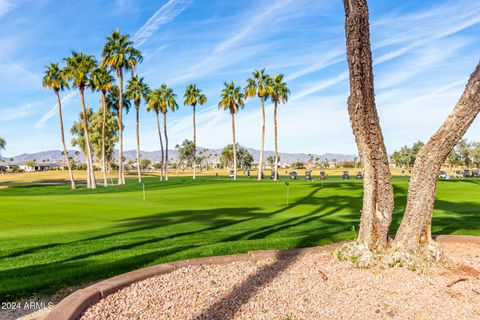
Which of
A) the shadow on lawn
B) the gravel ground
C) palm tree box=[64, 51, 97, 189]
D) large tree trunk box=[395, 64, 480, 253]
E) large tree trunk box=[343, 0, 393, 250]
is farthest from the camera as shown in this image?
palm tree box=[64, 51, 97, 189]

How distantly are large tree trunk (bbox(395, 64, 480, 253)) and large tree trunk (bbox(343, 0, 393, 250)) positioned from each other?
32 cm

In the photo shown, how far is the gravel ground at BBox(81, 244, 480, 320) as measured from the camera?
14.3 ft

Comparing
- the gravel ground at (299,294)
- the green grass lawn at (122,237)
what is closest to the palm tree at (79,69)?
the green grass lawn at (122,237)

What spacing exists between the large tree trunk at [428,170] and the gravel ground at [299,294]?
561 mm

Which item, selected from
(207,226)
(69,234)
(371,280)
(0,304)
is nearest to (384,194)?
(371,280)

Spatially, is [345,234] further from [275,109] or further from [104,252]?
[275,109]

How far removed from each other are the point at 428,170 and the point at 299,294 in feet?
9.34

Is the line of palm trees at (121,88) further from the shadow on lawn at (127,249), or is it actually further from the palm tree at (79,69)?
the shadow on lawn at (127,249)

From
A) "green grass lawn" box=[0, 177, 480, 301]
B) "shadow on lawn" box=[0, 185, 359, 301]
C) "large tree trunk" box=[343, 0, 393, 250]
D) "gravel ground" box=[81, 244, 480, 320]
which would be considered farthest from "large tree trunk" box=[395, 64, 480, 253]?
"shadow on lawn" box=[0, 185, 359, 301]

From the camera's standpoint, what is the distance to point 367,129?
595 centimetres

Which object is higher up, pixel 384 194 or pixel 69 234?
pixel 384 194

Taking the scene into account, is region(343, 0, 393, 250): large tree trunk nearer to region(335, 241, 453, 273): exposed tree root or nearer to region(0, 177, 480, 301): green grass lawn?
region(335, 241, 453, 273): exposed tree root

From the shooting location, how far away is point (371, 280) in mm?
5348

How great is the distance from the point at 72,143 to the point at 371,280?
89758 millimetres
